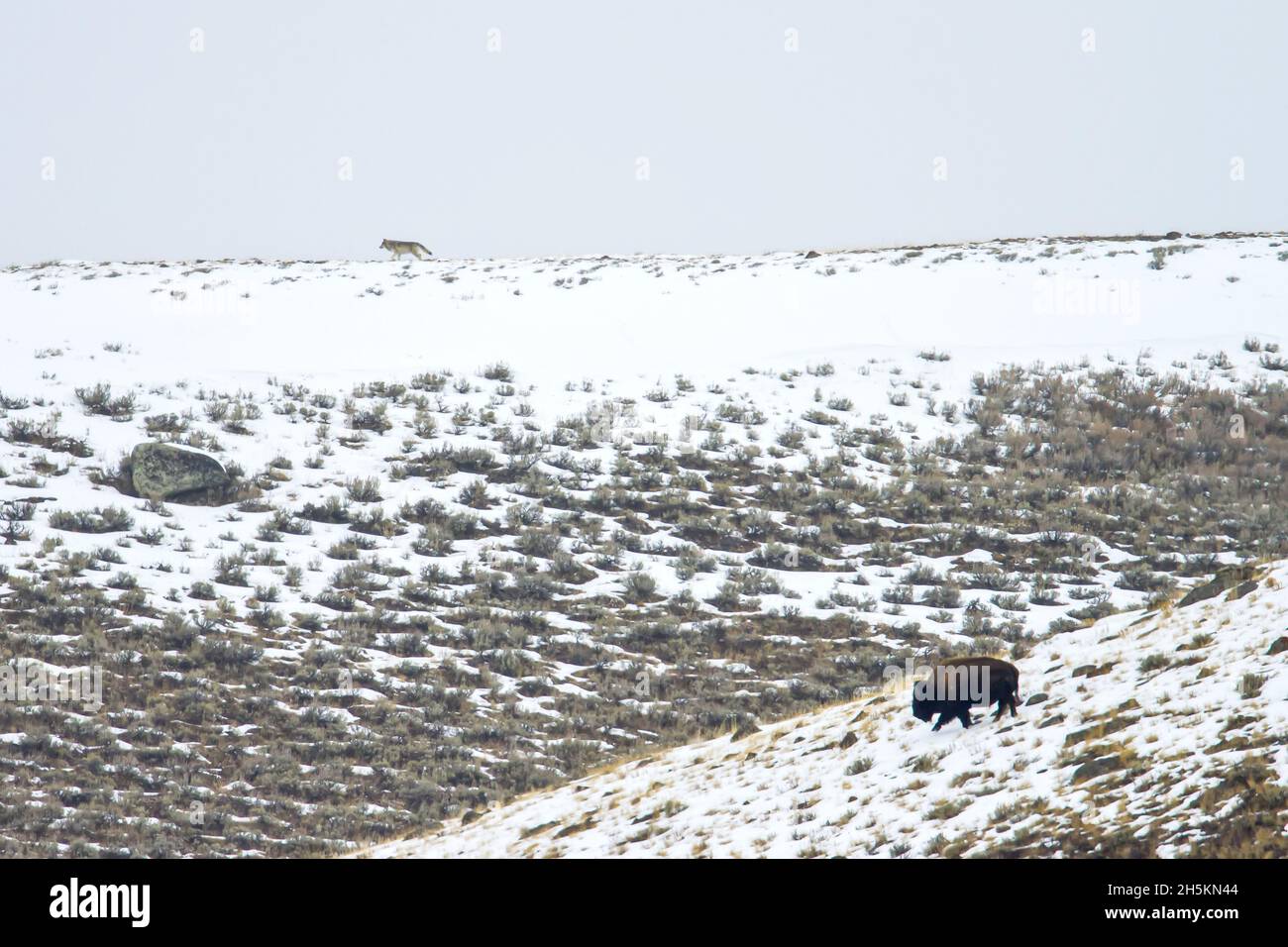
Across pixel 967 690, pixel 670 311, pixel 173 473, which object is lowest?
pixel 967 690

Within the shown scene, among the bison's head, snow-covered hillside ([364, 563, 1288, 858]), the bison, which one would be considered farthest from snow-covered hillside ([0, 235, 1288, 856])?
the bison

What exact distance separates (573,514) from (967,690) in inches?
409

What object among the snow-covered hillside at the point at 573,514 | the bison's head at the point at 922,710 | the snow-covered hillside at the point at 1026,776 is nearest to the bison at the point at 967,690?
the bison's head at the point at 922,710

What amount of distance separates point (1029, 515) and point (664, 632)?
6.95 m

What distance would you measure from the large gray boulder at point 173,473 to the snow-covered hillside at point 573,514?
0.20m

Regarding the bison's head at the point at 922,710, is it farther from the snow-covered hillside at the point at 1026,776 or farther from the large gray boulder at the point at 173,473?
the large gray boulder at the point at 173,473

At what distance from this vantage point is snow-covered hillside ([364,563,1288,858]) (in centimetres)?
593

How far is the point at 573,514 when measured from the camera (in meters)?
18.3

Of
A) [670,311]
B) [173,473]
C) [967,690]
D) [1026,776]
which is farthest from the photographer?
[670,311]

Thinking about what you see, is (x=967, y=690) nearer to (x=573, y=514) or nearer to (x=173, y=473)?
(x=573, y=514)

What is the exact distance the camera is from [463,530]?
17.7 m

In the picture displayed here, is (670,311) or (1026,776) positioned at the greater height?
(670,311)

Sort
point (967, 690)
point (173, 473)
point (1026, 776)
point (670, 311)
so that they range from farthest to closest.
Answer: point (670, 311)
point (173, 473)
point (967, 690)
point (1026, 776)

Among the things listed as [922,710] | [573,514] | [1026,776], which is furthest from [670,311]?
[1026,776]
